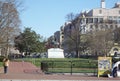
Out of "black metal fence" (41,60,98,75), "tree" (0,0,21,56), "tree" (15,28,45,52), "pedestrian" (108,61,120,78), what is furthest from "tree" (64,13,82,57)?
"pedestrian" (108,61,120,78)

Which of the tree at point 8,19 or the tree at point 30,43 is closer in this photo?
the tree at point 8,19

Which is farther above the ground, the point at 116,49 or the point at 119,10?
the point at 119,10

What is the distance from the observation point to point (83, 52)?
424 ft

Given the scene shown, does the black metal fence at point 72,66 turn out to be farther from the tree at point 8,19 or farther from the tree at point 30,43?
the tree at point 30,43

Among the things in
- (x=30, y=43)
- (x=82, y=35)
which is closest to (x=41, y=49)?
(x=30, y=43)

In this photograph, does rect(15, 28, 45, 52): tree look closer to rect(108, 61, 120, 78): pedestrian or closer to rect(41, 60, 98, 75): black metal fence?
rect(41, 60, 98, 75): black metal fence

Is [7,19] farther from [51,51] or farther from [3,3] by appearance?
[51,51]

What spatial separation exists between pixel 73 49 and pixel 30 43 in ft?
48.8

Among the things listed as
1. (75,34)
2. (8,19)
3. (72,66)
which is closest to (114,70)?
(72,66)

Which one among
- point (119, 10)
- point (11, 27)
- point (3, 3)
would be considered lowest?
point (11, 27)

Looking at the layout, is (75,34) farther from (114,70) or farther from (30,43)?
(114,70)

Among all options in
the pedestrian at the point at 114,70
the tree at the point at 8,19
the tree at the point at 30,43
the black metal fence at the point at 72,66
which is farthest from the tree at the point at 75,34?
the pedestrian at the point at 114,70

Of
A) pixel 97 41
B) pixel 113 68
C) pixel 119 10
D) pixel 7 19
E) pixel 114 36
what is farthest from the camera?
pixel 119 10

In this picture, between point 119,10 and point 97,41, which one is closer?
point 97,41
